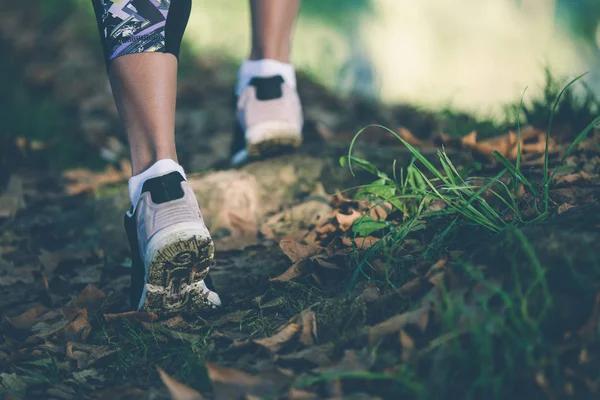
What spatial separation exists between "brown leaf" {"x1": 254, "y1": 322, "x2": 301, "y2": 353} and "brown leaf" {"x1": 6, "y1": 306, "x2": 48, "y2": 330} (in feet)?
2.84

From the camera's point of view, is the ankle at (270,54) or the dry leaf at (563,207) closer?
the dry leaf at (563,207)

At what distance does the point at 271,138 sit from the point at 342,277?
865 mm

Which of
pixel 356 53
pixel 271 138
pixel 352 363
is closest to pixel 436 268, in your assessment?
pixel 352 363

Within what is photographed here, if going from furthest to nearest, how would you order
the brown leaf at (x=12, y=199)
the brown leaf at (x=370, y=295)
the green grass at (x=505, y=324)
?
the brown leaf at (x=12, y=199)
the brown leaf at (x=370, y=295)
the green grass at (x=505, y=324)

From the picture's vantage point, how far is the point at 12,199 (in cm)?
277

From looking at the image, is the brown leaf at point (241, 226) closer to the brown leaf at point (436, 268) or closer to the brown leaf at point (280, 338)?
the brown leaf at point (280, 338)

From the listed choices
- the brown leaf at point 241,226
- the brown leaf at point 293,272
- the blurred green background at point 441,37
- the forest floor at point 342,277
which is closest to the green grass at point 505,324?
the forest floor at point 342,277

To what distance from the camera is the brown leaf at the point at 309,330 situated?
146 cm

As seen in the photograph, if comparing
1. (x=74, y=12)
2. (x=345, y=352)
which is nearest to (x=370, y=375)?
(x=345, y=352)

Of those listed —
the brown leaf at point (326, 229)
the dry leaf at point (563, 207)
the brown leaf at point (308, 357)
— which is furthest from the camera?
the brown leaf at point (326, 229)

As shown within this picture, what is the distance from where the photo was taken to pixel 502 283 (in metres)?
1.31

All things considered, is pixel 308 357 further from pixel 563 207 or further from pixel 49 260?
pixel 49 260

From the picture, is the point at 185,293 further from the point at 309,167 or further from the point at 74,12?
the point at 74,12

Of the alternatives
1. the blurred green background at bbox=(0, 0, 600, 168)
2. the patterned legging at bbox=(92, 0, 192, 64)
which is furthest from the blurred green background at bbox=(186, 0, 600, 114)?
the patterned legging at bbox=(92, 0, 192, 64)
